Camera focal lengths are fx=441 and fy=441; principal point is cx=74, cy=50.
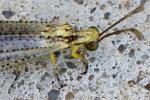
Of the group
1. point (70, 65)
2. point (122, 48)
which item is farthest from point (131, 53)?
point (70, 65)

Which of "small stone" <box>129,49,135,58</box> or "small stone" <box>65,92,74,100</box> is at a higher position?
"small stone" <box>129,49,135,58</box>

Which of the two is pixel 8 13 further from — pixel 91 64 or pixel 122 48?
pixel 122 48

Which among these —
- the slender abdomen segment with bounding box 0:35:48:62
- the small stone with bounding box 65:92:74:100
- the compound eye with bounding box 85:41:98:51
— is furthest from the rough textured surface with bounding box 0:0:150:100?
the slender abdomen segment with bounding box 0:35:48:62

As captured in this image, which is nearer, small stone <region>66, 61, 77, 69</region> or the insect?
the insect

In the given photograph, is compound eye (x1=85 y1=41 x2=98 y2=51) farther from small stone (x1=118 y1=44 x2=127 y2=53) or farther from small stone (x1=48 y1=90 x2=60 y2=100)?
small stone (x1=48 y1=90 x2=60 y2=100)

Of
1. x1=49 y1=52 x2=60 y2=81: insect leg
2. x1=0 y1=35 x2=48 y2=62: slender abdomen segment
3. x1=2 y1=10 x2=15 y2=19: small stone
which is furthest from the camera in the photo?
x1=2 y1=10 x2=15 y2=19: small stone
